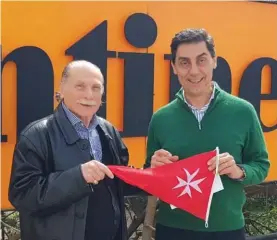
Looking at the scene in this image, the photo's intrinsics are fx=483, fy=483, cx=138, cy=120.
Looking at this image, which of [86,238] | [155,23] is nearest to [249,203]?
[155,23]

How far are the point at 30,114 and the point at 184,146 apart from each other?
1.33 meters

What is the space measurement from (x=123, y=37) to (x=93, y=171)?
184 cm

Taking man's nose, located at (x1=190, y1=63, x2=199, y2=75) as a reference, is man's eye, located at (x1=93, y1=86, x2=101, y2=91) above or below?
below

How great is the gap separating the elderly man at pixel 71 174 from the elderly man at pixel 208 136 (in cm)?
37

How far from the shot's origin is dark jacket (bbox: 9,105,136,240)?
2.38 m

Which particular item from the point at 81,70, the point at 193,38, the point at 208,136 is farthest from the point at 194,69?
the point at 81,70

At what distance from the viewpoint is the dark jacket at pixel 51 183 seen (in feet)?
7.82

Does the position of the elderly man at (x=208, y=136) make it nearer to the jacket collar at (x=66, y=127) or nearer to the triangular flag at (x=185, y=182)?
the triangular flag at (x=185, y=182)

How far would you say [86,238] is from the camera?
2.58 meters

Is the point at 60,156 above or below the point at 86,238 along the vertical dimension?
above

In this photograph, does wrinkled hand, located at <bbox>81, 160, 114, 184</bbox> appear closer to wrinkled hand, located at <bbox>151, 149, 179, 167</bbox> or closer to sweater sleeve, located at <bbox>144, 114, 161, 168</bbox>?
wrinkled hand, located at <bbox>151, 149, 179, 167</bbox>

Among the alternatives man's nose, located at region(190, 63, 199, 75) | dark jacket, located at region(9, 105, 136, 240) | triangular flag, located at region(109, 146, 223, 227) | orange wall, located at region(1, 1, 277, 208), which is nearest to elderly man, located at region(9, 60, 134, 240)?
dark jacket, located at region(9, 105, 136, 240)

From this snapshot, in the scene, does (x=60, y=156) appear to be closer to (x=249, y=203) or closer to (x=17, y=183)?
(x=17, y=183)

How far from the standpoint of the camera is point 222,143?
2.78 m
